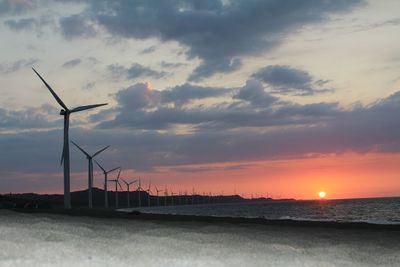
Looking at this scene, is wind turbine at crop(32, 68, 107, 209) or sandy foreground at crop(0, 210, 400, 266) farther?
wind turbine at crop(32, 68, 107, 209)

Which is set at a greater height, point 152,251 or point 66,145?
point 66,145

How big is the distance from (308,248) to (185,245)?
15.1 feet

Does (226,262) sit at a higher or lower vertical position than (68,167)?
lower

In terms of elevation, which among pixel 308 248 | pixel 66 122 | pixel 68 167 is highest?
pixel 66 122

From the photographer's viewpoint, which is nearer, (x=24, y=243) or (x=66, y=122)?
(x=24, y=243)

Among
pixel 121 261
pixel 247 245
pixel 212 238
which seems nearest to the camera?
pixel 121 261

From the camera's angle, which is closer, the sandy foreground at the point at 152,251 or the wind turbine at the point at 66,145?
the sandy foreground at the point at 152,251

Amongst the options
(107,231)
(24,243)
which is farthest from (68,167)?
(24,243)

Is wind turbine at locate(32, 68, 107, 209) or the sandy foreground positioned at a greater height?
wind turbine at locate(32, 68, 107, 209)

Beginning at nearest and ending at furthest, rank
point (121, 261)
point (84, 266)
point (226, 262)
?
point (84, 266), point (121, 261), point (226, 262)

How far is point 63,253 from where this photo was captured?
11.6 meters

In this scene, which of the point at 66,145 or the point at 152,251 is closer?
the point at 152,251

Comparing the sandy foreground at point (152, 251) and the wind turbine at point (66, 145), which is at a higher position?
the wind turbine at point (66, 145)

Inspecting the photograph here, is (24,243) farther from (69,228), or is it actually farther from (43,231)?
(69,228)
